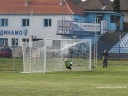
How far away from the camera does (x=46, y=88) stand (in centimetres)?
2314

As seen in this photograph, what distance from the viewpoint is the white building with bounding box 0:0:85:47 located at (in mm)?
81812

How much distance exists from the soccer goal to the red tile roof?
3758 cm

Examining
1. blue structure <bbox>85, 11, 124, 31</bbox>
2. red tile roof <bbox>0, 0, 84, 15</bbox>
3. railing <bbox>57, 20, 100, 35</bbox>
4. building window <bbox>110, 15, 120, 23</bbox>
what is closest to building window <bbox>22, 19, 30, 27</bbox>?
red tile roof <bbox>0, 0, 84, 15</bbox>

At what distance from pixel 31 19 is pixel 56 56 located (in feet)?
137

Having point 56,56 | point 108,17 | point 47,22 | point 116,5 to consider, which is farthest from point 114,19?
point 56,56

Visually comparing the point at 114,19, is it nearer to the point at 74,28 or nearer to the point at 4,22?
the point at 74,28

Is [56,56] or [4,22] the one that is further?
[4,22]

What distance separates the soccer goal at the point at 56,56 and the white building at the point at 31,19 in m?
36.3

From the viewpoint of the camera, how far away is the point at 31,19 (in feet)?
270

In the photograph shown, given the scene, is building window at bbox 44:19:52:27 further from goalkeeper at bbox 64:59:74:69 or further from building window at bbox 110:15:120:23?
goalkeeper at bbox 64:59:74:69

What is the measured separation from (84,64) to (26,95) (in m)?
22.7

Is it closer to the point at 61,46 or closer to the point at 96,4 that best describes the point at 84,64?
the point at 61,46

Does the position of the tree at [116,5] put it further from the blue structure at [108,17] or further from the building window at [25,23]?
the building window at [25,23]

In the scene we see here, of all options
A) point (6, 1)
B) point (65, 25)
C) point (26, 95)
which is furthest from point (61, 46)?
point (6, 1)
